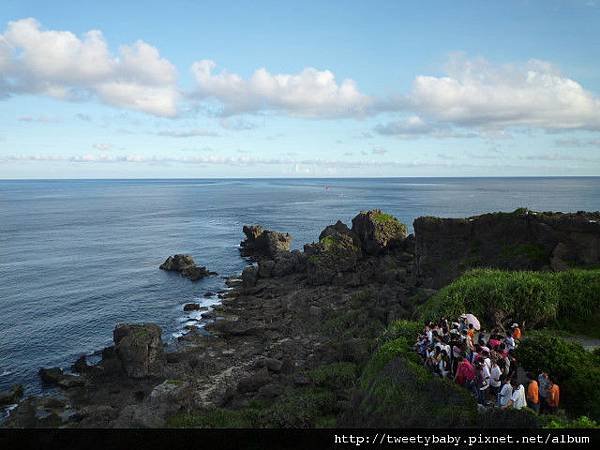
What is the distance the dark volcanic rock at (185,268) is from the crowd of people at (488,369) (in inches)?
2131

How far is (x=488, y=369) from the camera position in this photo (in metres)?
17.9

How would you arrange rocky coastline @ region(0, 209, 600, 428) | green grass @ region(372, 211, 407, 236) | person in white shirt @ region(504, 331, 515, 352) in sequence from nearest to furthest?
person in white shirt @ region(504, 331, 515, 352) < rocky coastline @ region(0, 209, 600, 428) < green grass @ region(372, 211, 407, 236)

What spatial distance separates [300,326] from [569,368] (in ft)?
100

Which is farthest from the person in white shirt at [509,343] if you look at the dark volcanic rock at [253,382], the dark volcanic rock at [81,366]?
the dark volcanic rock at [81,366]

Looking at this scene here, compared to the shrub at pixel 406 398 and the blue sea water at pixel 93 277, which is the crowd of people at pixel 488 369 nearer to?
the shrub at pixel 406 398

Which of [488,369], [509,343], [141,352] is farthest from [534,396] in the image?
[141,352]

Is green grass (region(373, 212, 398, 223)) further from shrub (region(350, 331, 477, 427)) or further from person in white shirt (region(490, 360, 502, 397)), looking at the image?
person in white shirt (region(490, 360, 502, 397))

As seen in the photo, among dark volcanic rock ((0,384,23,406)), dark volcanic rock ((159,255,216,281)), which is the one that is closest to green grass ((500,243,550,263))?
dark volcanic rock ((159,255,216,281))

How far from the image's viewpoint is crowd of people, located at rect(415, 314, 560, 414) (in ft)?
55.6

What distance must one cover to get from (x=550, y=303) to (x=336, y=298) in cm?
2857

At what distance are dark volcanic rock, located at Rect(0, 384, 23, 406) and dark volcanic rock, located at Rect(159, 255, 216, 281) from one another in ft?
119

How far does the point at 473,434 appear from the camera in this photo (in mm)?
16141

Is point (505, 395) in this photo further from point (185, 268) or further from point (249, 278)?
point (185, 268)

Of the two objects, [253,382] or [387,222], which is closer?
[253,382]
